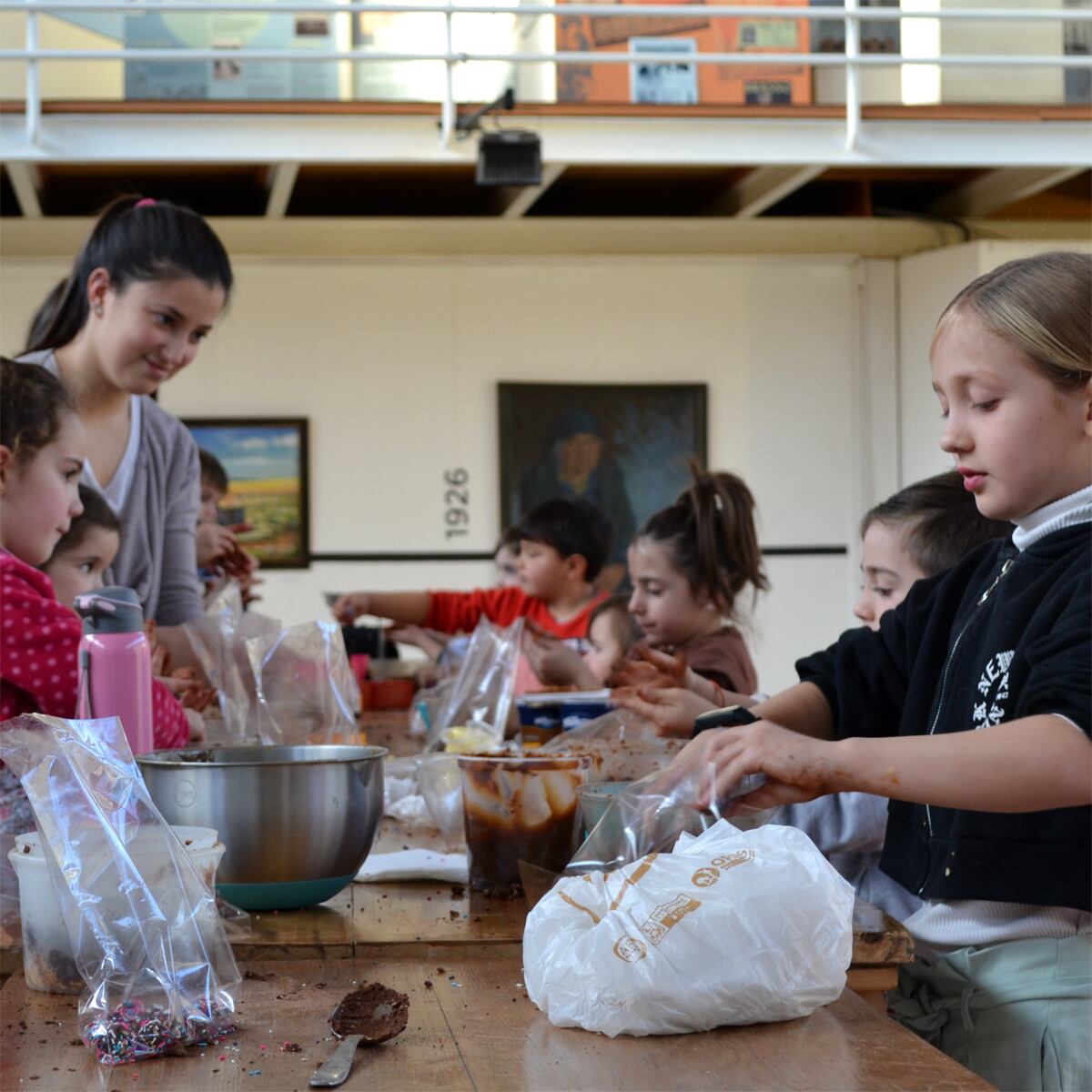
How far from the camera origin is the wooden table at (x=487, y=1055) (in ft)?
2.52

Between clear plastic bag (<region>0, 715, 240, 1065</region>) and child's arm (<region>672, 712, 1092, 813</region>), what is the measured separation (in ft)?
1.27

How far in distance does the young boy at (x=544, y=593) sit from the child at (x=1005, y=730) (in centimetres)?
230

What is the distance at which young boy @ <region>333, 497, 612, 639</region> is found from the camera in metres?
3.52

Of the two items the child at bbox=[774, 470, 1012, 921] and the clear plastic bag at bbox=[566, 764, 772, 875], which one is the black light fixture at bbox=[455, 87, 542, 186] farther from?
the clear plastic bag at bbox=[566, 764, 772, 875]

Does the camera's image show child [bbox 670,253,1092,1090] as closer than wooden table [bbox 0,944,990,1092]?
No

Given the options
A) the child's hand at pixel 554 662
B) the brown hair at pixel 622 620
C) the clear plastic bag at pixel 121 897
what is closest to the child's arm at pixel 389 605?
the brown hair at pixel 622 620

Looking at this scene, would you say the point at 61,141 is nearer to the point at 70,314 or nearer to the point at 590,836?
the point at 70,314

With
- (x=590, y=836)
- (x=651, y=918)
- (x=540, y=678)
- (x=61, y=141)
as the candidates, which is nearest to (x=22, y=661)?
(x=590, y=836)

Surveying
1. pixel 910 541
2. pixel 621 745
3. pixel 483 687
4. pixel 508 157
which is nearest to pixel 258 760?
pixel 621 745

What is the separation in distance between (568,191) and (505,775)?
4.99 m

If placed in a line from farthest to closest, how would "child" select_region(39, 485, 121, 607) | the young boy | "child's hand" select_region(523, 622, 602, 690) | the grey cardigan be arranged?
the young boy → "child's hand" select_region(523, 622, 602, 690) → the grey cardigan → "child" select_region(39, 485, 121, 607)

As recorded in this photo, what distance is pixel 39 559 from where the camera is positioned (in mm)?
1732

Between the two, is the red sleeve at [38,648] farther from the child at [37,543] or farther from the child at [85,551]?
the child at [85,551]

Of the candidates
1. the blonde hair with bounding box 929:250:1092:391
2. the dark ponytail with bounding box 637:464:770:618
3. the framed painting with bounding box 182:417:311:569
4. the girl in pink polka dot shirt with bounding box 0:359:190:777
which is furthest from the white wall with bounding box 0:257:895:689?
the blonde hair with bounding box 929:250:1092:391
